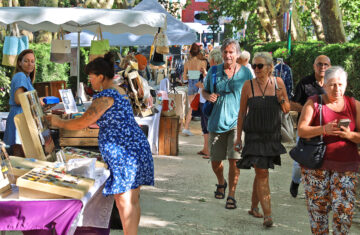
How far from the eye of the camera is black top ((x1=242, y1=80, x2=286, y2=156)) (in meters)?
5.22

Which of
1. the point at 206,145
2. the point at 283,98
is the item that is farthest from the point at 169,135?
the point at 283,98

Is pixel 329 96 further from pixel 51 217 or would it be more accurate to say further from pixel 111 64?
pixel 51 217

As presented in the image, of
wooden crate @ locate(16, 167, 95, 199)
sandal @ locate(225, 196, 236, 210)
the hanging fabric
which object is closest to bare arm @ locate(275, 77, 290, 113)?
sandal @ locate(225, 196, 236, 210)

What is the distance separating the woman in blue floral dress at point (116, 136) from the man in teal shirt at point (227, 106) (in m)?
2.27

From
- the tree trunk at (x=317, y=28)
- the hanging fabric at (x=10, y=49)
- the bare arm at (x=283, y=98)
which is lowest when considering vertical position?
the bare arm at (x=283, y=98)

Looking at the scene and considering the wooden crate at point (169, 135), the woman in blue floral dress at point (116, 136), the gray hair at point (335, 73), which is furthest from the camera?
the wooden crate at point (169, 135)

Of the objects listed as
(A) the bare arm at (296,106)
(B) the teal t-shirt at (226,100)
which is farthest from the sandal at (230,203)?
(A) the bare arm at (296,106)

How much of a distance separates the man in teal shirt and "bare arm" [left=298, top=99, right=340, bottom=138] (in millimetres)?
1822

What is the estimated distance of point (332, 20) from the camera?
40.0 feet

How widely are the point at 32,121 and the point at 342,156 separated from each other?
8.16 feet

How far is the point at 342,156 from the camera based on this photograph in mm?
4059

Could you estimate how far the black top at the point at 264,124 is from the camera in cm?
522

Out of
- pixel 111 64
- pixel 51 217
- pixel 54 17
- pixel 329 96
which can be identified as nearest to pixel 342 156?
pixel 329 96

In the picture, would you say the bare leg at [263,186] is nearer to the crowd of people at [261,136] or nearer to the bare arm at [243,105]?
the crowd of people at [261,136]
